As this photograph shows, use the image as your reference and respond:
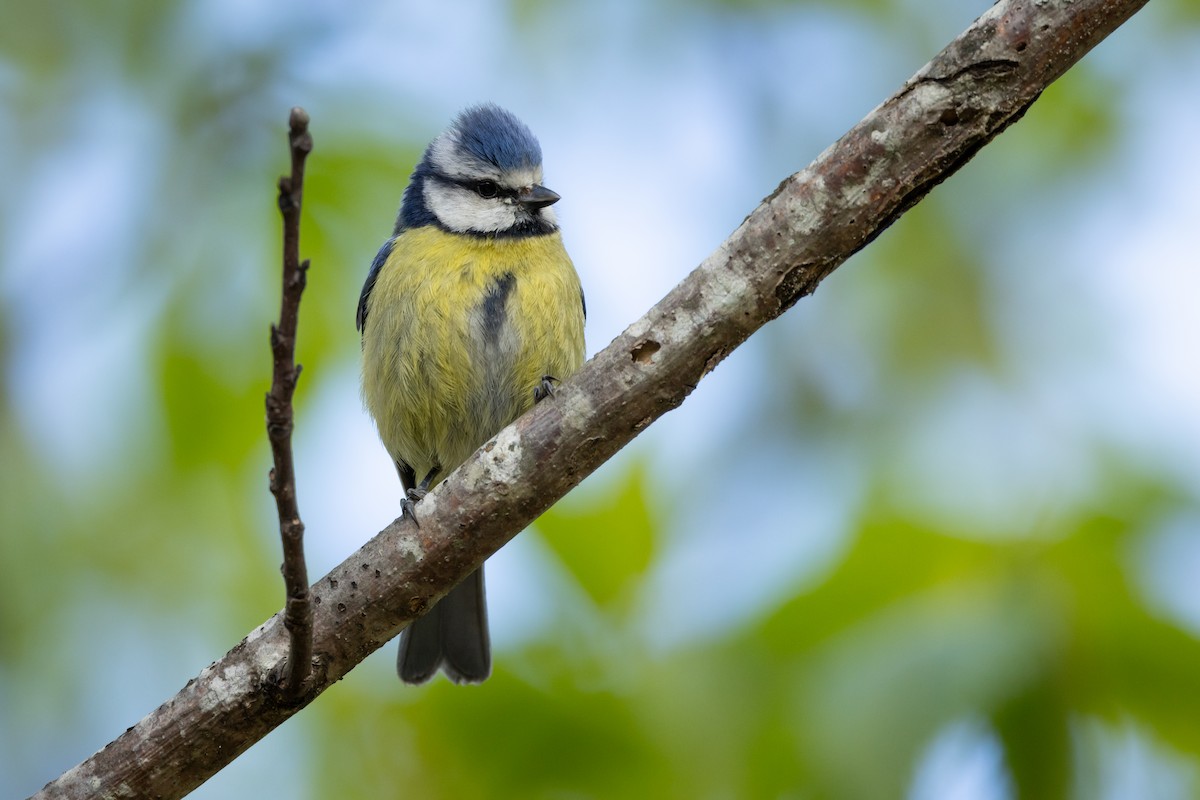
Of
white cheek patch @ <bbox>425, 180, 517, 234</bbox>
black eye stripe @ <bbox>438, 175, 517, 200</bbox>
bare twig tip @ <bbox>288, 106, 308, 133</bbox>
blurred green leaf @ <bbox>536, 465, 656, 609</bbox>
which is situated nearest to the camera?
bare twig tip @ <bbox>288, 106, 308, 133</bbox>

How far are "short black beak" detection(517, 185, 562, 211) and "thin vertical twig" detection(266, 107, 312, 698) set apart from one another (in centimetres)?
213

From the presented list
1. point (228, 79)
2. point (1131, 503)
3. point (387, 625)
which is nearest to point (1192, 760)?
point (1131, 503)

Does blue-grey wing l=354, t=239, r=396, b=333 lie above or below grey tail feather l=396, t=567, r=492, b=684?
above

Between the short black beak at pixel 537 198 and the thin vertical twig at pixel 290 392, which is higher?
the short black beak at pixel 537 198

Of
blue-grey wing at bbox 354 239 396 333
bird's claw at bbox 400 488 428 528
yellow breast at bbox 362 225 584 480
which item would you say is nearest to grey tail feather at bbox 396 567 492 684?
bird's claw at bbox 400 488 428 528

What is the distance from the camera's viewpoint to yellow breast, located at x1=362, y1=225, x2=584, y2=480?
3893 mm

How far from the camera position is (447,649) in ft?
12.3

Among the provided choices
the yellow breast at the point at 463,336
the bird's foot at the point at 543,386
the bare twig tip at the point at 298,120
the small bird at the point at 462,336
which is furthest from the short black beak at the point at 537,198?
the bare twig tip at the point at 298,120

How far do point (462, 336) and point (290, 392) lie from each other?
180 cm

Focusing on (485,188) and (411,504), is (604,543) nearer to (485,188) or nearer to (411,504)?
(411,504)

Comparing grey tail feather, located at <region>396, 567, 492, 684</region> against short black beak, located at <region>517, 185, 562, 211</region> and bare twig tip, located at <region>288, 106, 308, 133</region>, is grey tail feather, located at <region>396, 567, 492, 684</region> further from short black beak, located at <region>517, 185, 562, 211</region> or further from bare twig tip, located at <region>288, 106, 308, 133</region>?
bare twig tip, located at <region>288, 106, 308, 133</region>

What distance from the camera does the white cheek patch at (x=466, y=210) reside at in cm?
418

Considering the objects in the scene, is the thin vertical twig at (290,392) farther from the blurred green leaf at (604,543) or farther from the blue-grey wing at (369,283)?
the blue-grey wing at (369,283)

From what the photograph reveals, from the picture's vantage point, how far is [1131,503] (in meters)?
3.13
